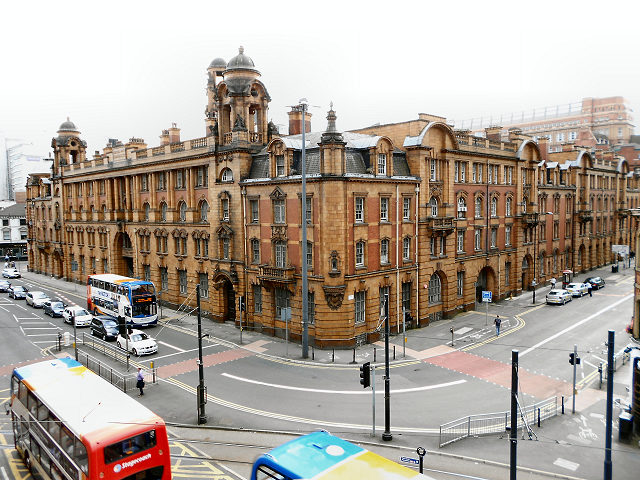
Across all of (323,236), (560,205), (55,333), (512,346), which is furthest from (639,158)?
(55,333)

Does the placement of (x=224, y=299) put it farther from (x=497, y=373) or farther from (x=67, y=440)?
(x=67, y=440)

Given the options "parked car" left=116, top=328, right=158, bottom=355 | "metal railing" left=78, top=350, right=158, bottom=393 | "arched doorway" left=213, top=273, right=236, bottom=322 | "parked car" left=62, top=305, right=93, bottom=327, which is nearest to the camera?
"metal railing" left=78, top=350, right=158, bottom=393

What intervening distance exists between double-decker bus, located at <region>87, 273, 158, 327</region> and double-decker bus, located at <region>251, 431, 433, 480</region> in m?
31.8

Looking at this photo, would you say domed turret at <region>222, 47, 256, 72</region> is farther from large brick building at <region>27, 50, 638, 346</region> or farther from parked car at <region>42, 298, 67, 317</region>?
parked car at <region>42, 298, 67, 317</region>

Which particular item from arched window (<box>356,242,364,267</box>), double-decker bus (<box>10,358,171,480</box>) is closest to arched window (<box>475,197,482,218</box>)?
arched window (<box>356,242,364,267</box>)

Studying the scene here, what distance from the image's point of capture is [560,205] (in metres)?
62.1

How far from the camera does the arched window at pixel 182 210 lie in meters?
48.7

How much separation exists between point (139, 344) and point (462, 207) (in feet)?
100

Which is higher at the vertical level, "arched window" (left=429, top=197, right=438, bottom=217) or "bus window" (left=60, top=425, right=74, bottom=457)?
"arched window" (left=429, top=197, right=438, bottom=217)

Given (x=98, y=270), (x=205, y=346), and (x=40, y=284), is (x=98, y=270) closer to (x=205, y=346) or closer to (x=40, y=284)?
(x=40, y=284)

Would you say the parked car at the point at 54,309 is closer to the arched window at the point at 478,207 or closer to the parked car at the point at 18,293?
the parked car at the point at 18,293

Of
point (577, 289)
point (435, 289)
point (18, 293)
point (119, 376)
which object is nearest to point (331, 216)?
point (435, 289)

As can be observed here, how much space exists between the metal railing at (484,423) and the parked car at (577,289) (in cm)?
3324

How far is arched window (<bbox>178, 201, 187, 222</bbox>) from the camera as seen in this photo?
160 feet
